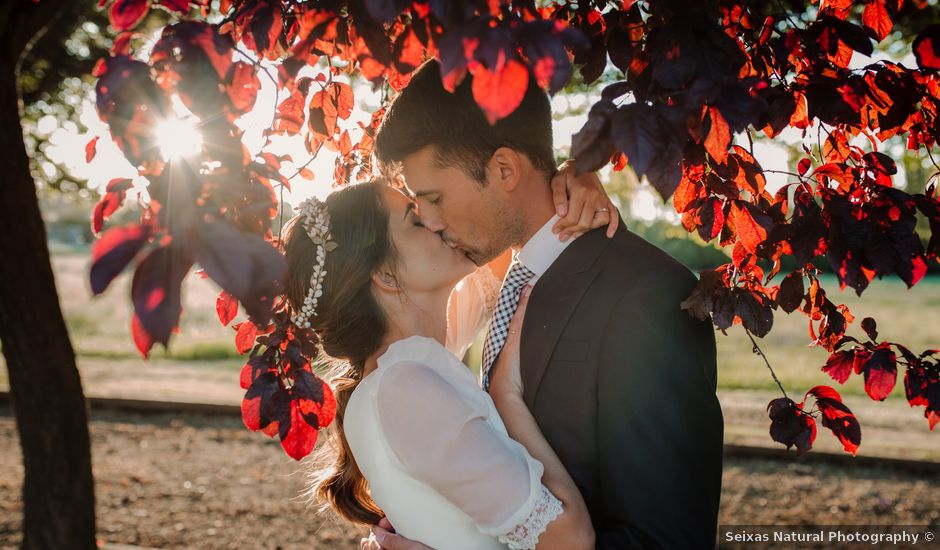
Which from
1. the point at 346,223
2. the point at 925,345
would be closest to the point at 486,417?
the point at 346,223

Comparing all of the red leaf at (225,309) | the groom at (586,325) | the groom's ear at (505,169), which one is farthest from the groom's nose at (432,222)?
the red leaf at (225,309)

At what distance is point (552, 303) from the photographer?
2176 mm

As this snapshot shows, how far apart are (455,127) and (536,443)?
3.55 ft

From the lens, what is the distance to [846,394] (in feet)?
36.8

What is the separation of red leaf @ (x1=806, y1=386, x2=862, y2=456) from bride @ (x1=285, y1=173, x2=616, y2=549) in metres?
0.83

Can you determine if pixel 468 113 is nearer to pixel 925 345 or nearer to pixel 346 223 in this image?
pixel 346 223

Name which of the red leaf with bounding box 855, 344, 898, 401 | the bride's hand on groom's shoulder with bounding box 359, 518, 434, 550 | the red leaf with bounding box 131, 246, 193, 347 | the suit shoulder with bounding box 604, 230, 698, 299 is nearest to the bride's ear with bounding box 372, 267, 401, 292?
the suit shoulder with bounding box 604, 230, 698, 299

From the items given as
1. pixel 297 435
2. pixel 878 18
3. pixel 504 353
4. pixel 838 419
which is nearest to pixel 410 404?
pixel 297 435

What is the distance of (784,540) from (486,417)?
4.11 metres

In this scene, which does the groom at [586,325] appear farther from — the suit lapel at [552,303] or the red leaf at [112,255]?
the red leaf at [112,255]

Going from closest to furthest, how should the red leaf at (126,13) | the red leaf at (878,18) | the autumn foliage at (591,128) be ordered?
the autumn foliage at (591,128) → the red leaf at (126,13) → the red leaf at (878,18)

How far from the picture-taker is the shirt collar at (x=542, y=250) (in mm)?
2412

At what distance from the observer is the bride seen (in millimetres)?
1893

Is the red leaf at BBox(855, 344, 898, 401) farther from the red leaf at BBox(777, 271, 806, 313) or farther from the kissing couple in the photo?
the kissing couple
